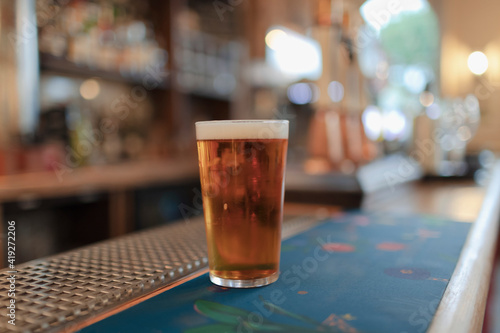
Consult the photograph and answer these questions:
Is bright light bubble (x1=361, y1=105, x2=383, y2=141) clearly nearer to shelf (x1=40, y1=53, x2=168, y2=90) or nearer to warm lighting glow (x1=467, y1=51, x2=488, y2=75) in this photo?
warm lighting glow (x1=467, y1=51, x2=488, y2=75)

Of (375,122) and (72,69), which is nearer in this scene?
(375,122)

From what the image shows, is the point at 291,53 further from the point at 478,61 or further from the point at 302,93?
the point at 478,61

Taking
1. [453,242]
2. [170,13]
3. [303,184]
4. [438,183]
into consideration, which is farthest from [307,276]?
[170,13]

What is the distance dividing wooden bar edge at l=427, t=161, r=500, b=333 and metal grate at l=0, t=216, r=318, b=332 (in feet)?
1.12

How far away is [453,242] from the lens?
0.81m

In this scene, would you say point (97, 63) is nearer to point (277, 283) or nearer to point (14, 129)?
point (14, 129)

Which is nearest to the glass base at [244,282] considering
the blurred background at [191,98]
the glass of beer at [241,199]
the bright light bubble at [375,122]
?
the glass of beer at [241,199]

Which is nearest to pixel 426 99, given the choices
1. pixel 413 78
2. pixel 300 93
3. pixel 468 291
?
pixel 413 78

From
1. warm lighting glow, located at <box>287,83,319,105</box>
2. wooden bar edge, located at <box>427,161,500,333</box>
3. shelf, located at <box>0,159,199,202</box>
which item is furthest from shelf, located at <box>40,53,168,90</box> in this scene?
warm lighting glow, located at <box>287,83,319,105</box>

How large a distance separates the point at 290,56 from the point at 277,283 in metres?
4.20

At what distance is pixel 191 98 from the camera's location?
366cm

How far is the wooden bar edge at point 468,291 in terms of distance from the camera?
422mm

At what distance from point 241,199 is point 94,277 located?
0.23 m

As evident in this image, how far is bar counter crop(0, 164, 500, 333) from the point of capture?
44 cm
